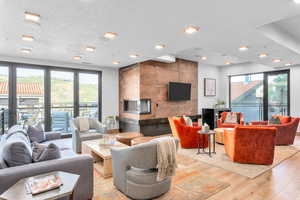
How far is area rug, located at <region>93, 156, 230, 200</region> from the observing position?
2361mm

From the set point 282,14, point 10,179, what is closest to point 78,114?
point 10,179

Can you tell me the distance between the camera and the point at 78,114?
20.4ft

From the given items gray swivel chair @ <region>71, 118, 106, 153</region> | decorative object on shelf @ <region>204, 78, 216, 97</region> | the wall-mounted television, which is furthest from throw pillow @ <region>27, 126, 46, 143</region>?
decorative object on shelf @ <region>204, 78, 216, 97</region>

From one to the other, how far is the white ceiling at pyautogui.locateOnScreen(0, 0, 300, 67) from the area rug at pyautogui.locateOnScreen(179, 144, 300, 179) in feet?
8.21

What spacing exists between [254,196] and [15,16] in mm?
4238

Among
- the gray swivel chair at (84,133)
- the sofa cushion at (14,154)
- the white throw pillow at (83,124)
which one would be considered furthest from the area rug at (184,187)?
the white throw pillow at (83,124)

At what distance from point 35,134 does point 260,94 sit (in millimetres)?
8108

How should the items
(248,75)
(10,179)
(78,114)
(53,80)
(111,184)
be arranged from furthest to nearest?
1. (248,75)
2. (78,114)
3. (53,80)
4. (111,184)
5. (10,179)

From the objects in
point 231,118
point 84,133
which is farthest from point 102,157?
point 231,118

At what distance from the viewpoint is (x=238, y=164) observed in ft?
11.4

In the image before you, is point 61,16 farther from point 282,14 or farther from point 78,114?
point 78,114

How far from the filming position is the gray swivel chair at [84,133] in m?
4.21

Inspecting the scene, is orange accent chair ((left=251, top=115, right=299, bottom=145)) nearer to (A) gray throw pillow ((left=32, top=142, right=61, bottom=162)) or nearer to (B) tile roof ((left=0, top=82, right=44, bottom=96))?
(A) gray throw pillow ((left=32, top=142, right=61, bottom=162))

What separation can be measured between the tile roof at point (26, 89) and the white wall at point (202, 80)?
6.31 meters
